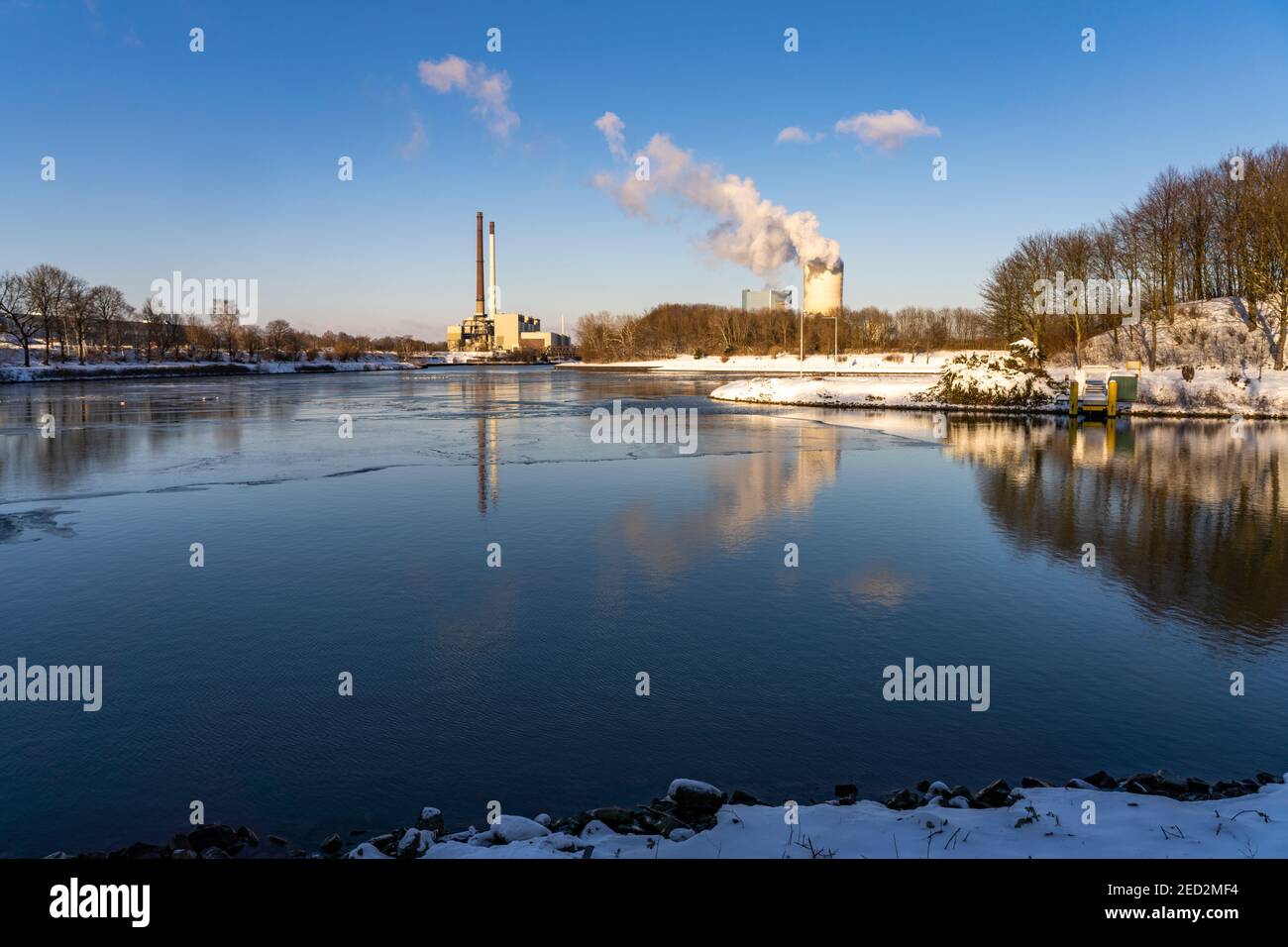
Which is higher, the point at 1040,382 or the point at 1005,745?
the point at 1040,382

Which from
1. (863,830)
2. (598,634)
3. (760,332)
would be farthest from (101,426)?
(760,332)

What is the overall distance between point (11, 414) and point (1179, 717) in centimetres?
4482

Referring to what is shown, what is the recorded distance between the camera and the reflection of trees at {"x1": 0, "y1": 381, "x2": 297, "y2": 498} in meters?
21.0

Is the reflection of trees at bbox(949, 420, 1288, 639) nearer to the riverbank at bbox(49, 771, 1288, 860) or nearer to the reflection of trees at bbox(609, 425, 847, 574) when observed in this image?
the reflection of trees at bbox(609, 425, 847, 574)

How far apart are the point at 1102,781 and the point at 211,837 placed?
5.78 meters

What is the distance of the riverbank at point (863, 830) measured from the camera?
4758mm

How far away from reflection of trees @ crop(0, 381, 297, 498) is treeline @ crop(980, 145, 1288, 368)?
5200 centimetres
